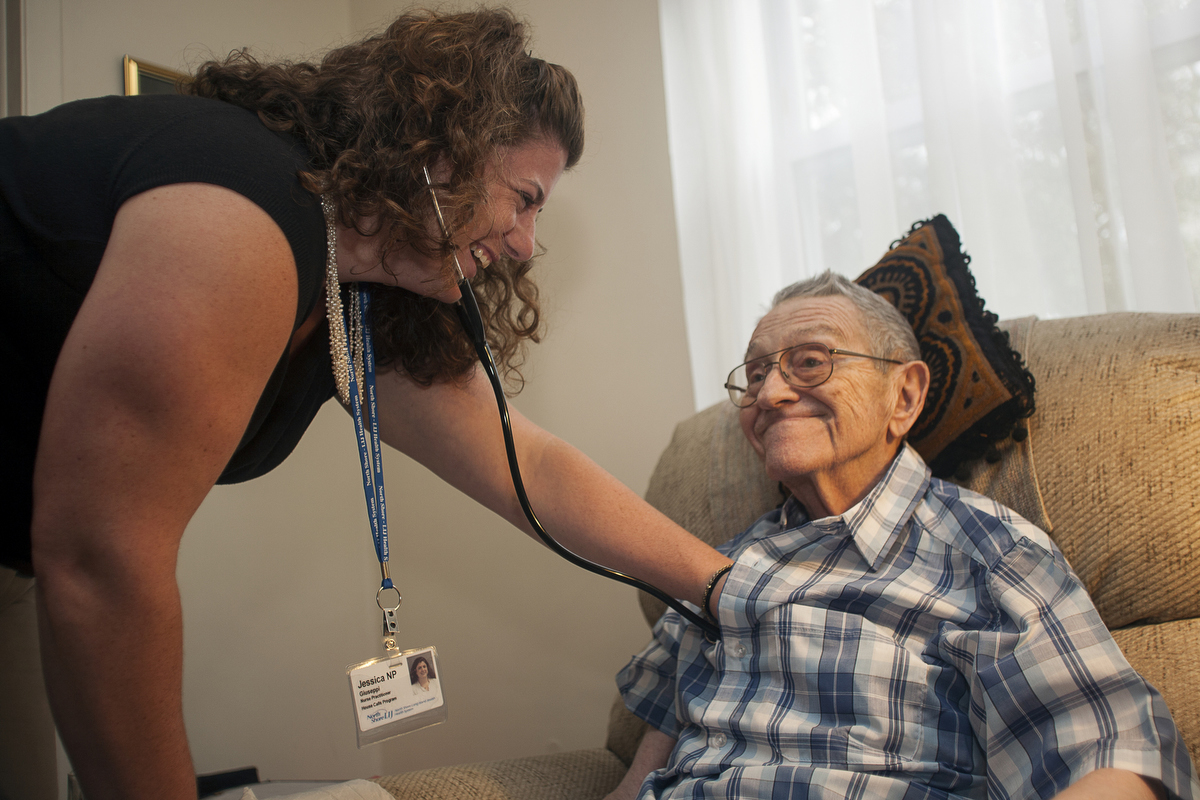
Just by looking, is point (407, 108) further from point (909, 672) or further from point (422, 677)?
point (909, 672)

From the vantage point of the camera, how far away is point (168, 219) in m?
0.63

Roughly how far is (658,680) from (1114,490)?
0.69 meters

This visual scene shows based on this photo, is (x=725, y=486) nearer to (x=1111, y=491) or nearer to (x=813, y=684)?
(x=813, y=684)

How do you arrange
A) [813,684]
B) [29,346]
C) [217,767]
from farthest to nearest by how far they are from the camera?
1. [217,767]
2. [813,684]
3. [29,346]

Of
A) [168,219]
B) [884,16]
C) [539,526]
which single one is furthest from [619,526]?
[884,16]

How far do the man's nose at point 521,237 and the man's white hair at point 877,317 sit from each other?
17.6 inches

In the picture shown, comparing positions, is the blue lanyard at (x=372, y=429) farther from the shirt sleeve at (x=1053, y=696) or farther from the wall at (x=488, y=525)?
the wall at (x=488, y=525)

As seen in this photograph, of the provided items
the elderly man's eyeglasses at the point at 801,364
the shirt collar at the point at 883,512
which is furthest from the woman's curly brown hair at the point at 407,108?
the shirt collar at the point at 883,512

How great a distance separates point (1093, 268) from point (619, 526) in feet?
3.38

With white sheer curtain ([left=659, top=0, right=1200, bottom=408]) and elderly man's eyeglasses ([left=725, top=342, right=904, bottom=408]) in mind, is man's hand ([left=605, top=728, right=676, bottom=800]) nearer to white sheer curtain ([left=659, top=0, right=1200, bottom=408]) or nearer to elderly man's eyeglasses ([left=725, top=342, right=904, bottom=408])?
elderly man's eyeglasses ([left=725, top=342, right=904, bottom=408])

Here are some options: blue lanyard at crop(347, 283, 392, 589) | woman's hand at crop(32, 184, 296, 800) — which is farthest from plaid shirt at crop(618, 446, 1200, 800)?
woman's hand at crop(32, 184, 296, 800)

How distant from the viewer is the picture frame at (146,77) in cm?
199

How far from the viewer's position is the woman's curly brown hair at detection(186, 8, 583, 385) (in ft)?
2.73

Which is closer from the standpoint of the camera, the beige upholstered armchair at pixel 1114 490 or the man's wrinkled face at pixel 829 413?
the beige upholstered armchair at pixel 1114 490
